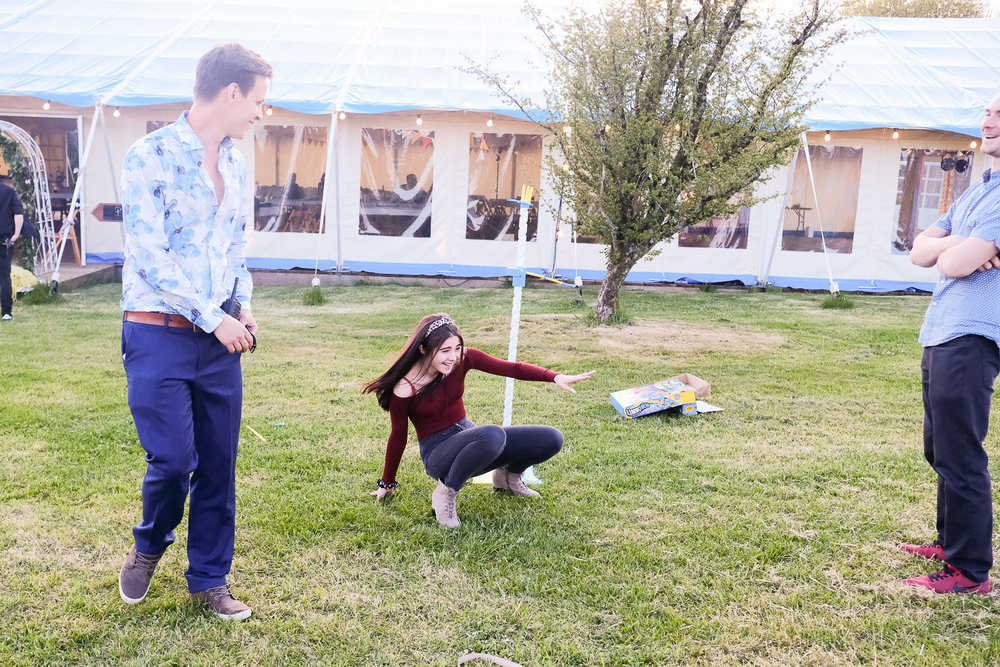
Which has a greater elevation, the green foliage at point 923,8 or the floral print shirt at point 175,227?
the green foliage at point 923,8

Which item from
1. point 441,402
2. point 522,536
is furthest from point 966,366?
point 441,402

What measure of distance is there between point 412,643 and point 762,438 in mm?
3225

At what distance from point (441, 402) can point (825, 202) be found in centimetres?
1126

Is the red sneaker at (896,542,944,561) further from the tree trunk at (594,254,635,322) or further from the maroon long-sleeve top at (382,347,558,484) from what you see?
the tree trunk at (594,254,635,322)

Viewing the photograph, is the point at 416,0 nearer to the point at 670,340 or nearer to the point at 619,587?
the point at 670,340

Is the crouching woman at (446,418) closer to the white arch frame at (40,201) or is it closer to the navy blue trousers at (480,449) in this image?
the navy blue trousers at (480,449)

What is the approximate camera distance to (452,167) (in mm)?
13117

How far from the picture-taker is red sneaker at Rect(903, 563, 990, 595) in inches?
130

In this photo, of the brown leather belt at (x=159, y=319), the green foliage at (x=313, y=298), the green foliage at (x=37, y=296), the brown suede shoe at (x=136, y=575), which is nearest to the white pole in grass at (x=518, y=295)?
the brown leather belt at (x=159, y=319)

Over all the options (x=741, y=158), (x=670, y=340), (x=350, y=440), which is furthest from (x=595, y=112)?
(x=350, y=440)

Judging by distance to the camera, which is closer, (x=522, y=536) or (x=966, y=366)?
(x=966, y=366)

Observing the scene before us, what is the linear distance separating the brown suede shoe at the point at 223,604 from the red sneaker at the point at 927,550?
2.83 metres

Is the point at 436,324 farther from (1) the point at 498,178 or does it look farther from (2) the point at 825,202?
(2) the point at 825,202

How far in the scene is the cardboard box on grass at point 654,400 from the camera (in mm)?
5777
